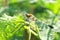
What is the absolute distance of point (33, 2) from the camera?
1.24 metres

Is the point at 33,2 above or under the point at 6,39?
above

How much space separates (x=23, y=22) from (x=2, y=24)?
0.21ft

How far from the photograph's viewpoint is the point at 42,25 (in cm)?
69

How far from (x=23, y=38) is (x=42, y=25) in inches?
3.0

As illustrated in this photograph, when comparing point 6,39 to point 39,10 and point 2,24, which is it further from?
point 39,10

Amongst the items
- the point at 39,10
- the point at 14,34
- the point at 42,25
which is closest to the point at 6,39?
the point at 14,34

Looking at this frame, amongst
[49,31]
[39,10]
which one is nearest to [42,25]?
[49,31]

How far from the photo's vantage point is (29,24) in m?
0.63

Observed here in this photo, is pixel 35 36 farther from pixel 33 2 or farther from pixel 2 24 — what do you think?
pixel 33 2

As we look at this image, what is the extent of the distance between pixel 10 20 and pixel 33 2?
2.03 feet

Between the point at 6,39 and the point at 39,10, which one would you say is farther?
the point at 39,10

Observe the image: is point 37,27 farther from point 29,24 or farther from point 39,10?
point 39,10

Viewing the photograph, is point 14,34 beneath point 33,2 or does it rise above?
beneath

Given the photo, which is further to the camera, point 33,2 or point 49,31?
point 33,2
